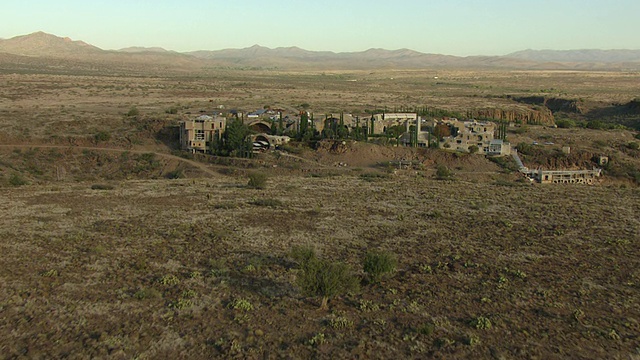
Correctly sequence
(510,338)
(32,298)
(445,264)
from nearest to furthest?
1. (510,338)
2. (32,298)
3. (445,264)

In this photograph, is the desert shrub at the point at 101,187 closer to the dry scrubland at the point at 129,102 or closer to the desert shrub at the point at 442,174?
the dry scrubland at the point at 129,102

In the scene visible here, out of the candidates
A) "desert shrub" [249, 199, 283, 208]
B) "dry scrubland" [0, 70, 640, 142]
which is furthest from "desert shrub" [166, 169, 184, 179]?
"desert shrub" [249, 199, 283, 208]

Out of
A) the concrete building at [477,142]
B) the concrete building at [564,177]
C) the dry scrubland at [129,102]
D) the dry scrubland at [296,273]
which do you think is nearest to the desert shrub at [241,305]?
the dry scrubland at [296,273]

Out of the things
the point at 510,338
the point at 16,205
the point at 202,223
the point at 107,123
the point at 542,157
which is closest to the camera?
the point at 510,338

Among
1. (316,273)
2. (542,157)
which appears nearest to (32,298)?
(316,273)

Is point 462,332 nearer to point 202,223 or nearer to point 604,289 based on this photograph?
point 604,289

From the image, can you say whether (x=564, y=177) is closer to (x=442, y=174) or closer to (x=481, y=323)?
(x=442, y=174)
